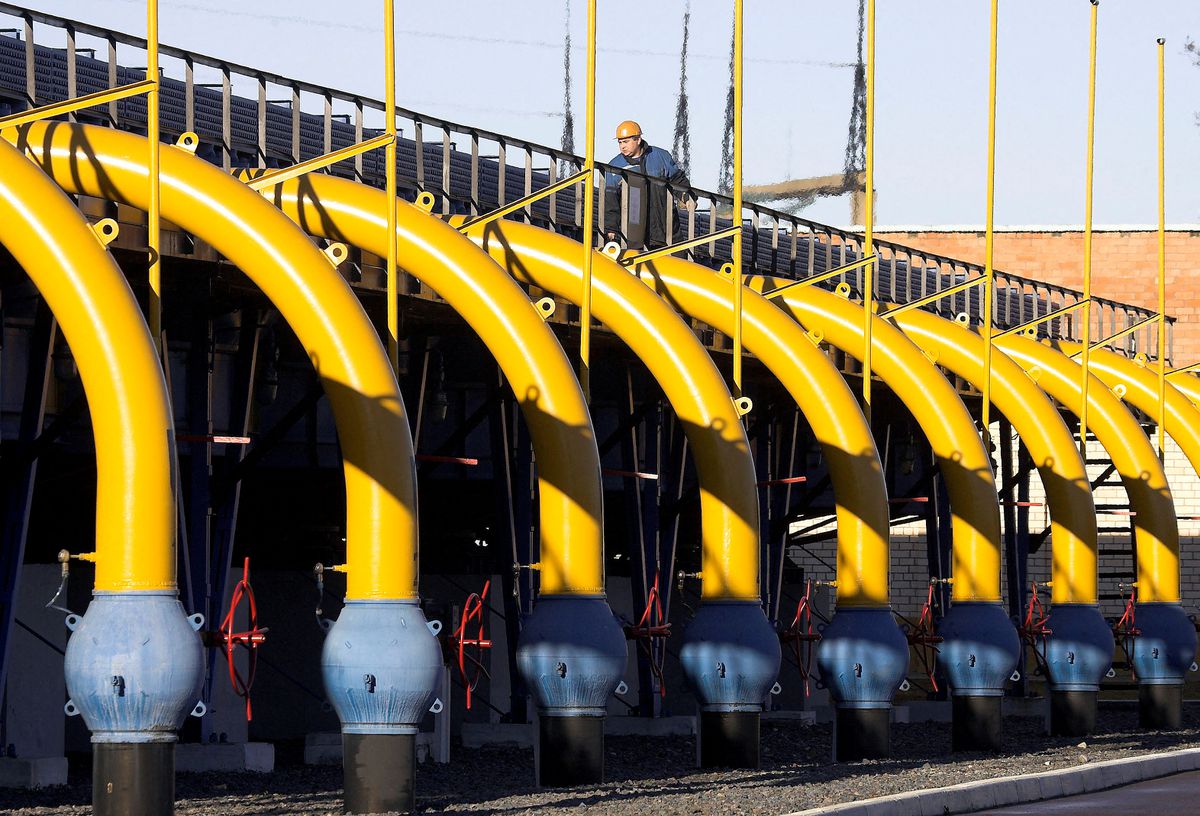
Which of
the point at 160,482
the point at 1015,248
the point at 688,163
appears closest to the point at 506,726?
the point at 160,482

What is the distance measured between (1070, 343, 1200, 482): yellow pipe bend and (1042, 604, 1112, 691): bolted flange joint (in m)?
5.11

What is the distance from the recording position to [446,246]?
59.8ft

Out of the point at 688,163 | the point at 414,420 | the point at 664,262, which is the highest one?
the point at 688,163

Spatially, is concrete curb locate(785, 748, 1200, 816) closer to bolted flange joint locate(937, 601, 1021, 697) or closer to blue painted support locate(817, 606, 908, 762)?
bolted flange joint locate(937, 601, 1021, 697)

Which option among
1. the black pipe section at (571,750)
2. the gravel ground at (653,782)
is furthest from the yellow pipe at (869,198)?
the black pipe section at (571,750)

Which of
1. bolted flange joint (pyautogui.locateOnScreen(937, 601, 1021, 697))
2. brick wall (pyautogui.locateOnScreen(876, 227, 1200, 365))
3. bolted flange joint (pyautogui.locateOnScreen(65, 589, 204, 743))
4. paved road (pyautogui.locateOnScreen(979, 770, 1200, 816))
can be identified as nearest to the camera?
bolted flange joint (pyautogui.locateOnScreen(65, 589, 204, 743))

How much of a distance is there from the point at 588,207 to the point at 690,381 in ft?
6.03

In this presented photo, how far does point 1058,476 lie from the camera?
26.1 m

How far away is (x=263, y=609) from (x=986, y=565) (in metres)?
8.99

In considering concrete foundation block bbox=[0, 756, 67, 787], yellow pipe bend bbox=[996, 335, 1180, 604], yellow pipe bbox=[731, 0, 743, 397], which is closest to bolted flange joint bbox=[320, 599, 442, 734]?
concrete foundation block bbox=[0, 756, 67, 787]

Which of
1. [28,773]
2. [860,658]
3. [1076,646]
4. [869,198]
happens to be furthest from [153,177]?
[1076,646]

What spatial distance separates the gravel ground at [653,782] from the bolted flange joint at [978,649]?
801mm

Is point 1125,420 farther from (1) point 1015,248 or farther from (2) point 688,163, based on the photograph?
(2) point 688,163

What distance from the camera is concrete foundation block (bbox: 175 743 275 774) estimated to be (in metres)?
19.4
